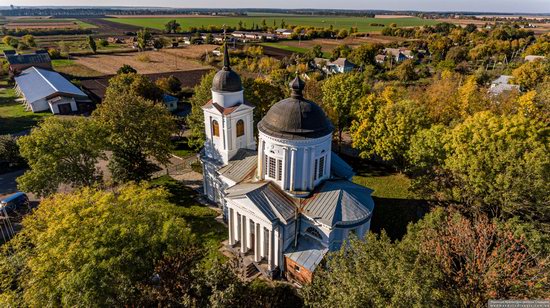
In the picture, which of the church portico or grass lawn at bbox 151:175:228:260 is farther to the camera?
grass lawn at bbox 151:175:228:260

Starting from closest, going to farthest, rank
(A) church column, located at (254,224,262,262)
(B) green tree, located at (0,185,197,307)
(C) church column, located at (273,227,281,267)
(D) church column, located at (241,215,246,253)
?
(B) green tree, located at (0,185,197,307) < (C) church column, located at (273,227,281,267) < (A) church column, located at (254,224,262,262) < (D) church column, located at (241,215,246,253)

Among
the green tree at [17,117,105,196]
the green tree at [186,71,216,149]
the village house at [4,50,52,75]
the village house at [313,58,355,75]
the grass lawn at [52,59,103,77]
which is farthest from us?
the village house at [313,58,355,75]

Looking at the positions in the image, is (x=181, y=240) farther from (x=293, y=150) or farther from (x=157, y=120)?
(x=157, y=120)

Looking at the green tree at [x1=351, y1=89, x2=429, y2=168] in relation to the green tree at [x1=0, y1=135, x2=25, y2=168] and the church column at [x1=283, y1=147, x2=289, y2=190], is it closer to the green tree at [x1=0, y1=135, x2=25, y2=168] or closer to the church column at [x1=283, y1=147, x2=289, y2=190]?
the church column at [x1=283, y1=147, x2=289, y2=190]

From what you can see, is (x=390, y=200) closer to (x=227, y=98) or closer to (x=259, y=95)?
(x=227, y=98)

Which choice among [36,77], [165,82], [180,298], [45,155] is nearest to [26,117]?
[36,77]

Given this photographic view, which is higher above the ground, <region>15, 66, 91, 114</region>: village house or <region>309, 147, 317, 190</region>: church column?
<region>309, 147, 317, 190</region>: church column

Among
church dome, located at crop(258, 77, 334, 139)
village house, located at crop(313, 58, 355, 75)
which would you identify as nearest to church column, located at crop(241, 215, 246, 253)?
church dome, located at crop(258, 77, 334, 139)

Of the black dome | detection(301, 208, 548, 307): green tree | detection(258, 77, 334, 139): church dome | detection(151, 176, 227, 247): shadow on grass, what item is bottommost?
detection(151, 176, 227, 247): shadow on grass
